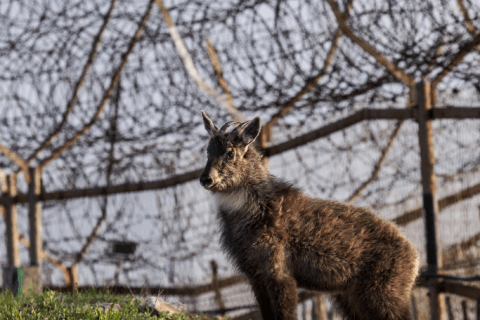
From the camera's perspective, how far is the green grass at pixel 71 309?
353 centimetres

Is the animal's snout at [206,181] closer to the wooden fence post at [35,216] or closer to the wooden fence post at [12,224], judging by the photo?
the wooden fence post at [35,216]

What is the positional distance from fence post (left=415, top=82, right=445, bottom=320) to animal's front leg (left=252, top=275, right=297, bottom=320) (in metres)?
1.75

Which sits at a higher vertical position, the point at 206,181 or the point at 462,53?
the point at 462,53

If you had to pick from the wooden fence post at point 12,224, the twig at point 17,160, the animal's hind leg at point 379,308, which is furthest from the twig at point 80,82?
the animal's hind leg at point 379,308

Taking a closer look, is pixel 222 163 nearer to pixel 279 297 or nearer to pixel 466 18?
pixel 279 297

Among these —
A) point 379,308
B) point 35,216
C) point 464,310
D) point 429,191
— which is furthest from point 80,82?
point 464,310

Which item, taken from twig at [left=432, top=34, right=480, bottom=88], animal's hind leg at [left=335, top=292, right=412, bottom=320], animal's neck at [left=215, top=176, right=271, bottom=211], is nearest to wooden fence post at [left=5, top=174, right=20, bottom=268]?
animal's neck at [left=215, top=176, right=271, bottom=211]

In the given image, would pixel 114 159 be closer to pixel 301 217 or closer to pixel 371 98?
pixel 371 98

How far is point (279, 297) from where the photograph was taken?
3045 mm

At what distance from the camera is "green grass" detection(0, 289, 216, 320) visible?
3528 mm

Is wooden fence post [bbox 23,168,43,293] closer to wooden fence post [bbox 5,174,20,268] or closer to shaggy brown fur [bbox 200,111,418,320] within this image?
wooden fence post [bbox 5,174,20,268]

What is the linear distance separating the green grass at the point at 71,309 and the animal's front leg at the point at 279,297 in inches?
37.1

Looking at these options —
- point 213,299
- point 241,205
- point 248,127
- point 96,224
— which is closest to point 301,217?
point 241,205

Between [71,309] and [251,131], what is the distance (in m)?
1.70
